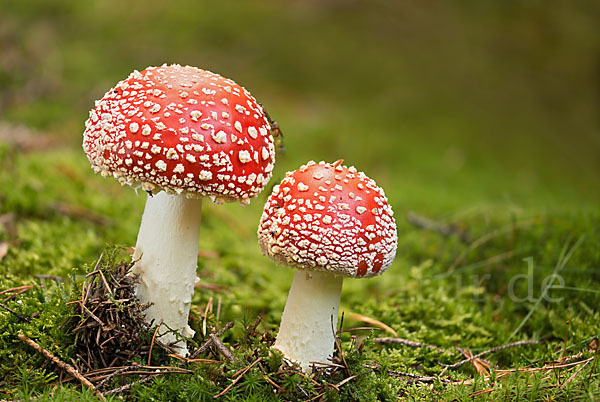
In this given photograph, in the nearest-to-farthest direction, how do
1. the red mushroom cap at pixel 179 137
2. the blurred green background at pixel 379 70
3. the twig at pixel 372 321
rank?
the red mushroom cap at pixel 179 137 < the twig at pixel 372 321 < the blurred green background at pixel 379 70

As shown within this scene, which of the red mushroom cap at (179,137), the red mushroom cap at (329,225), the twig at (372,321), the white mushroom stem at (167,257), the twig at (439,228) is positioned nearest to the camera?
the red mushroom cap at (179,137)

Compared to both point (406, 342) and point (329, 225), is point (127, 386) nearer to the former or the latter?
point (329, 225)

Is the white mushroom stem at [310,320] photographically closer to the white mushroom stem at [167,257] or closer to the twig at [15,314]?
the white mushroom stem at [167,257]

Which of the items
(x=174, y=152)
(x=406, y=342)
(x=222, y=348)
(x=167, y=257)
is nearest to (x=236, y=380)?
(x=222, y=348)

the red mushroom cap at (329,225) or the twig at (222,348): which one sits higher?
the red mushroom cap at (329,225)

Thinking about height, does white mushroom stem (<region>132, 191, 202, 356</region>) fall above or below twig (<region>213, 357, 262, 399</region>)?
above

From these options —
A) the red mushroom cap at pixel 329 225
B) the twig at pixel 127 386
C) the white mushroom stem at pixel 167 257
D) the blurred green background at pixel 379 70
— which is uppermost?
the blurred green background at pixel 379 70

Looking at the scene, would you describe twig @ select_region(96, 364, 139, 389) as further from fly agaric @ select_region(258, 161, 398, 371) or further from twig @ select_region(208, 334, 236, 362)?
fly agaric @ select_region(258, 161, 398, 371)

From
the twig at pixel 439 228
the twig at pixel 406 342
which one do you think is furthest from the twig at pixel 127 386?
the twig at pixel 439 228

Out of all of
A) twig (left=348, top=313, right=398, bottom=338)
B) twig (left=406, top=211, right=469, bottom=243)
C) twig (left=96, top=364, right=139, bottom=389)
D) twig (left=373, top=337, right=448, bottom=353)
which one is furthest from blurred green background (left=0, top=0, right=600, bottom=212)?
twig (left=96, top=364, right=139, bottom=389)
